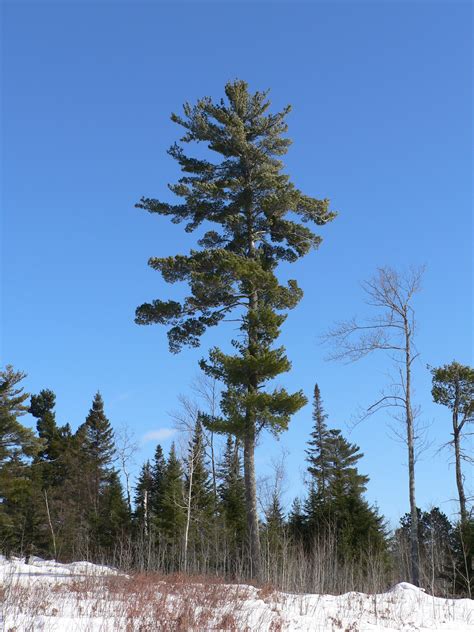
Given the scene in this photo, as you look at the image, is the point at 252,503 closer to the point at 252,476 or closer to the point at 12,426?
the point at 252,476

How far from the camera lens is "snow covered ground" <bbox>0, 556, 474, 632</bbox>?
859 cm

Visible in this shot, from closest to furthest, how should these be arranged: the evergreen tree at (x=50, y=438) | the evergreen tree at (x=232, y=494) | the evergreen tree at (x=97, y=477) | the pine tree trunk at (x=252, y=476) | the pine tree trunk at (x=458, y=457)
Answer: the pine tree trunk at (x=252, y=476)
the pine tree trunk at (x=458, y=457)
the evergreen tree at (x=232, y=494)
the evergreen tree at (x=97, y=477)
the evergreen tree at (x=50, y=438)

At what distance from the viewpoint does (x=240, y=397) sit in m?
18.0

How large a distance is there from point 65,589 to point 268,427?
295 inches

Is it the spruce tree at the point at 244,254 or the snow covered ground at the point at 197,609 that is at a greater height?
the spruce tree at the point at 244,254

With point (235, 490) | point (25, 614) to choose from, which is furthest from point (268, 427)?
point (235, 490)

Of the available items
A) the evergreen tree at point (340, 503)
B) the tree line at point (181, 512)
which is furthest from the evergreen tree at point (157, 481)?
the evergreen tree at point (340, 503)

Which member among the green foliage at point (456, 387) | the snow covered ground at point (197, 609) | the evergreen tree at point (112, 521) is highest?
the green foliage at point (456, 387)


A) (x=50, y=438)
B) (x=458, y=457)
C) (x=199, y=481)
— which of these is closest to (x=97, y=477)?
(x=50, y=438)

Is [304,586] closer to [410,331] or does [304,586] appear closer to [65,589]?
[65,589]

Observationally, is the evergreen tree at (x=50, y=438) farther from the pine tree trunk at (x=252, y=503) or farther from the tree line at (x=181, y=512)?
the pine tree trunk at (x=252, y=503)

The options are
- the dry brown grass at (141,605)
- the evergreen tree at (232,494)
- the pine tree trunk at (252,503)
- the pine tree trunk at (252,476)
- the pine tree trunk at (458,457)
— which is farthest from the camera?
the evergreen tree at (232,494)

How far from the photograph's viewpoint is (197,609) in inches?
401

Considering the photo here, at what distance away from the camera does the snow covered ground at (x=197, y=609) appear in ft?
28.2
